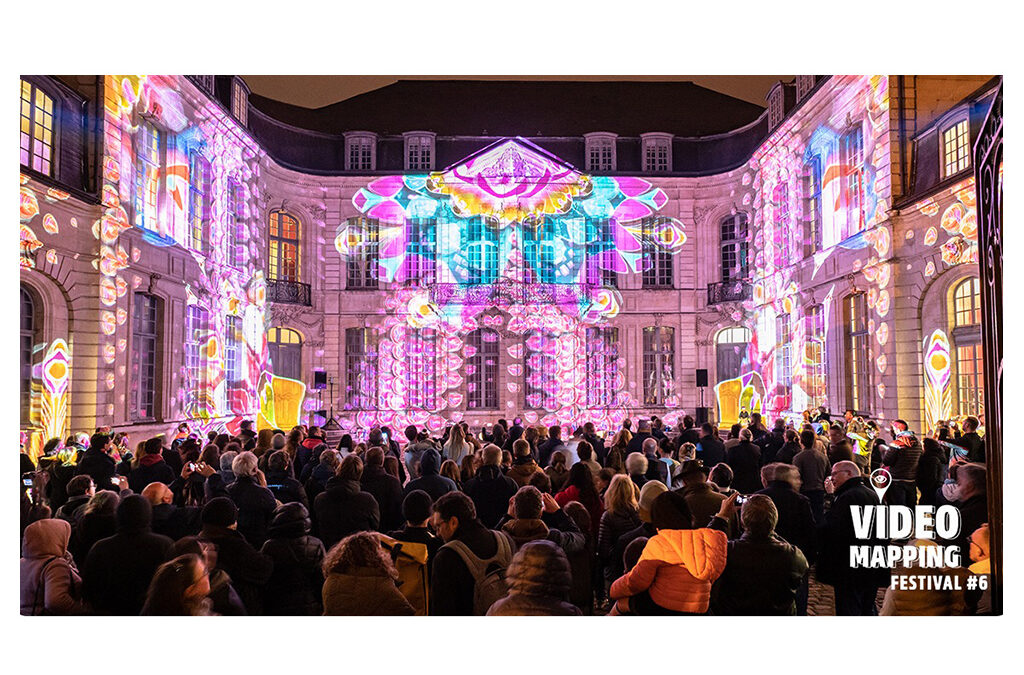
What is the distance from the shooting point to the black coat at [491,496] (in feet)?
18.9

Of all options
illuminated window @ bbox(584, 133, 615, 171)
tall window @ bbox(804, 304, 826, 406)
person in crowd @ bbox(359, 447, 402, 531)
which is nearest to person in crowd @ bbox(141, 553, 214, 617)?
person in crowd @ bbox(359, 447, 402, 531)

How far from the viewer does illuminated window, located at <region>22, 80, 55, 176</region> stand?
688cm

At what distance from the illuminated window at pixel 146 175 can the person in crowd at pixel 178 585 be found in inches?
203

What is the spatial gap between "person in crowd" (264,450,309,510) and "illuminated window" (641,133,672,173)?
616 centimetres

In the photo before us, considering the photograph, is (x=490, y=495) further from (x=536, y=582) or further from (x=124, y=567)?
(x=124, y=567)

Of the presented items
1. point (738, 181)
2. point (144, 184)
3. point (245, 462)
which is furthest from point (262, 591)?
point (738, 181)

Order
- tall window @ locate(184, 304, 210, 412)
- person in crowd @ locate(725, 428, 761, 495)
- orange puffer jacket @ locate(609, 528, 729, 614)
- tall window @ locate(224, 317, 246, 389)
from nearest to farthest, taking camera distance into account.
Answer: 1. orange puffer jacket @ locate(609, 528, 729, 614)
2. person in crowd @ locate(725, 428, 761, 495)
3. tall window @ locate(184, 304, 210, 412)
4. tall window @ locate(224, 317, 246, 389)

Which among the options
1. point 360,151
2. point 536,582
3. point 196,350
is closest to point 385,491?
point 536,582

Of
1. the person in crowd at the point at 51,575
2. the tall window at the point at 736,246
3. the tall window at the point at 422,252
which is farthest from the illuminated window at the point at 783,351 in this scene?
the person in crowd at the point at 51,575

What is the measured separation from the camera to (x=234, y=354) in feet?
32.4

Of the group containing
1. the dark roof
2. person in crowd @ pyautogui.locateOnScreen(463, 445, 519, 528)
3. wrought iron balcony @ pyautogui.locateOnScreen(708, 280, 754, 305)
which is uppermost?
the dark roof

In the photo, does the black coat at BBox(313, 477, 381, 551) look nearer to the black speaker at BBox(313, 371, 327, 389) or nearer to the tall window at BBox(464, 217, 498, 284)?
the black speaker at BBox(313, 371, 327, 389)

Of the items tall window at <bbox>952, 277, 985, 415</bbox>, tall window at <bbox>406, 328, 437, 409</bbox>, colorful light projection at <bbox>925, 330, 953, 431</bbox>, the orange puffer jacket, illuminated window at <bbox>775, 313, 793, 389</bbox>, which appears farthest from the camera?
tall window at <bbox>406, 328, 437, 409</bbox>

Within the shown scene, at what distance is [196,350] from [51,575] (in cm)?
421
